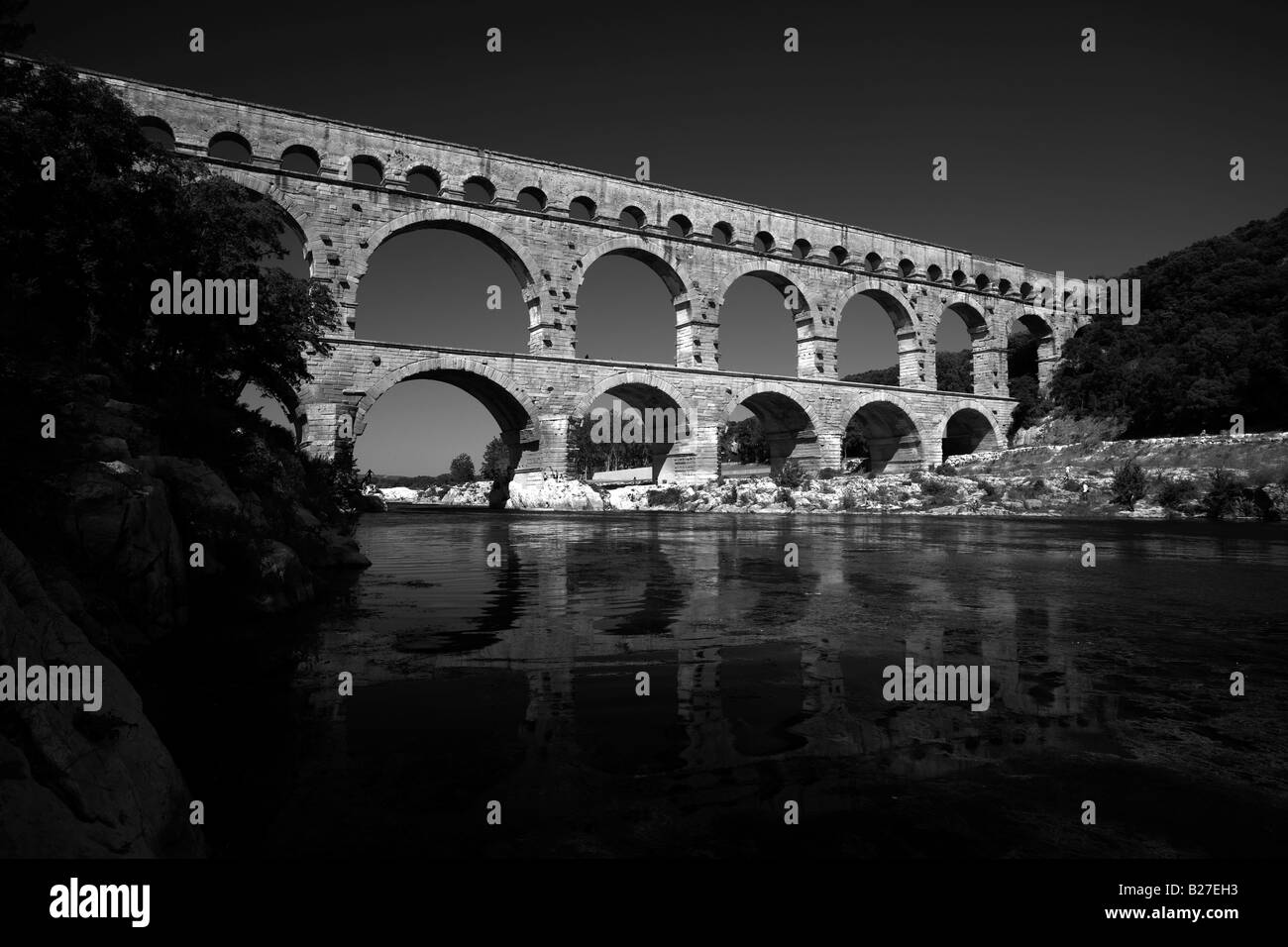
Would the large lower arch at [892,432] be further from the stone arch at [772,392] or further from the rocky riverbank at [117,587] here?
the rocky riverbank at [117,587]

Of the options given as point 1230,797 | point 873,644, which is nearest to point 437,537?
point 873,644

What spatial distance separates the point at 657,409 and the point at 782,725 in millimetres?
29162

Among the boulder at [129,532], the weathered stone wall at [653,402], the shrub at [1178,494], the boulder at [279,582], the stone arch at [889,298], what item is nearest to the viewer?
the boulder at [129,532]

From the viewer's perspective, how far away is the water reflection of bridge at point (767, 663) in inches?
131

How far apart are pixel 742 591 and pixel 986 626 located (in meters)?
2.78

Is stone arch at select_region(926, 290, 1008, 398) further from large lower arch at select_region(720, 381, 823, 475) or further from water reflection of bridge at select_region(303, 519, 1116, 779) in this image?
water reflection of bridge at select_region(303, 519, 1116, 779)

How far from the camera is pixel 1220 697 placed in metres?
3.98

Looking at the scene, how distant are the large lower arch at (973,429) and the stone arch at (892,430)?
3.05 m

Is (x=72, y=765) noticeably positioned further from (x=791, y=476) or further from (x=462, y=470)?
(x=462, y=470)

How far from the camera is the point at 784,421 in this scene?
119ft

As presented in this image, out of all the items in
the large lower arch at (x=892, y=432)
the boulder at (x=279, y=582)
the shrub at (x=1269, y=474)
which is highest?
the large lower arch at (x=892, y=432)

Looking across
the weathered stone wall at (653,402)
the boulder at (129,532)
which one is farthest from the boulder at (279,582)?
the weathered stone wall at (653,402)

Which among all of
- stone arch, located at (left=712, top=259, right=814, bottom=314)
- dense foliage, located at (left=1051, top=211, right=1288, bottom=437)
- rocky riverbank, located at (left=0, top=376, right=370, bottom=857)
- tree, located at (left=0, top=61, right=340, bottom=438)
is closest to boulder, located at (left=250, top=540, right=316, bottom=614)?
rocky riverbank, located at (left=0, top=376, right=370, bottom=857)
